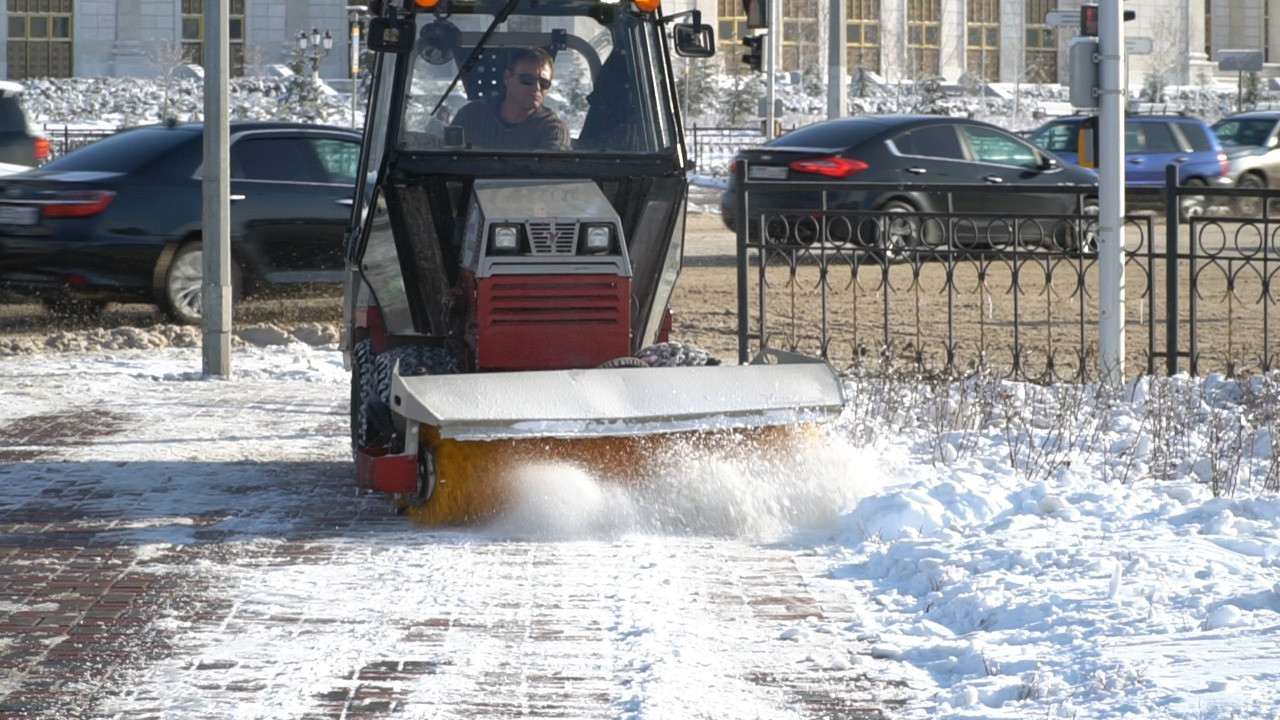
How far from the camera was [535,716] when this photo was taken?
4695 mm

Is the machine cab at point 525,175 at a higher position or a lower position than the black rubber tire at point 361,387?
higher

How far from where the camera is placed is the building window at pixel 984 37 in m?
62.9

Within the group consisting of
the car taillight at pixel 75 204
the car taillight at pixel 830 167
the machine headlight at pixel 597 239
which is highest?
the car taillight at pixel 830 167

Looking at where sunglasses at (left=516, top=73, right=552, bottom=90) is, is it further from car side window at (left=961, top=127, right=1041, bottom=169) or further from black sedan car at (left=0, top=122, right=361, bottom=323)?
car side window at (left=961, top=127, right=1041, bottom=169)

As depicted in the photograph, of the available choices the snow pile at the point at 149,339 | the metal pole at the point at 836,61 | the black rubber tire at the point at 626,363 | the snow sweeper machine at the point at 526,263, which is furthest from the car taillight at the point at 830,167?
the metal pole at the point at 836,61

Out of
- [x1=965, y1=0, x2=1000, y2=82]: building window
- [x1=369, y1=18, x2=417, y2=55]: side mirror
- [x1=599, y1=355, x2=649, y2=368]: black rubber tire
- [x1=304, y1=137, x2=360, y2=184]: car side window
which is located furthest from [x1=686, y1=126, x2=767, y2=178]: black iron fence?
[x1=599, y1=355, x2=649, y2=368]: black rubber tire

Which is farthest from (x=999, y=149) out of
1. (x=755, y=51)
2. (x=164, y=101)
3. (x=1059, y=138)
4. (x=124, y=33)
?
(x=124, y=33)

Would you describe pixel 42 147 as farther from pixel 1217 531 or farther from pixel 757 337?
pixel 1217 531

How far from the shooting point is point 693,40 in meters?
7.99

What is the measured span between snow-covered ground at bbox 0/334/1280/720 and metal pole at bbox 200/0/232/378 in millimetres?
2601

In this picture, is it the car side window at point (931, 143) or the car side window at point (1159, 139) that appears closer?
the car side window at point (931, 143)

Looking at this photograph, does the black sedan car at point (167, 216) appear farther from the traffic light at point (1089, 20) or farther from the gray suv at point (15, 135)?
the traffic light at point (1089, 20)

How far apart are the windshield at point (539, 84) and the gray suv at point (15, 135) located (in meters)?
10.4

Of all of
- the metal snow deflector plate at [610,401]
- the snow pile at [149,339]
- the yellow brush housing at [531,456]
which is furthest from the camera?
the snow pile at [149,339]
